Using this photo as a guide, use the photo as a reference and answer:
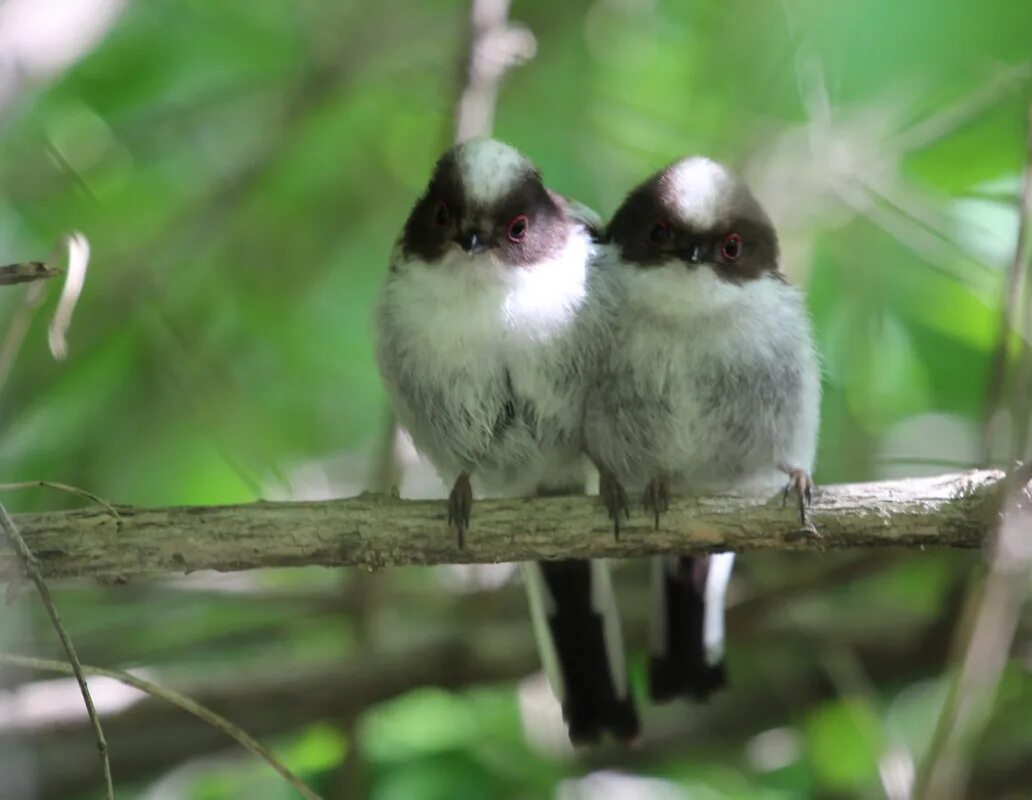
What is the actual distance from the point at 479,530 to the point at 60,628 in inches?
27.0

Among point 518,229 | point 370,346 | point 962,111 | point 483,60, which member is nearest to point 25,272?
point 518,229

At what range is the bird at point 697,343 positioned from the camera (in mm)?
2379

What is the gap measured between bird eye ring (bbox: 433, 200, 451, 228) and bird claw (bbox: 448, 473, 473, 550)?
509mm

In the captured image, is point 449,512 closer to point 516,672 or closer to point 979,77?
point 516,672

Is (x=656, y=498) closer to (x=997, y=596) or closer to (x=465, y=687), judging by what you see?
(x=997, y=596)

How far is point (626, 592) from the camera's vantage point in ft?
10.9

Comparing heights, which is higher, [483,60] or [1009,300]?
[483,60]

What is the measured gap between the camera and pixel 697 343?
240 centimetres

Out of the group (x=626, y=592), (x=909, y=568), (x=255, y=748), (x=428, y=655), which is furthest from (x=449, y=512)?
(x=909, y=568)

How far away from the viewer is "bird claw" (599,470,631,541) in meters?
2.11

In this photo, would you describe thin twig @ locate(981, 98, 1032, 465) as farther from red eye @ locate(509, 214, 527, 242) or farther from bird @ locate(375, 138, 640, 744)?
red eye @ locate(509, 214, 527, 242)

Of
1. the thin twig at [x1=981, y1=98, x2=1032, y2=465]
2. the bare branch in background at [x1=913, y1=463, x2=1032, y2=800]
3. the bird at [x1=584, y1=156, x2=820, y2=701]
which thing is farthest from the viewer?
the bird at [x1=584, y1=156, x2=820, y2=701]

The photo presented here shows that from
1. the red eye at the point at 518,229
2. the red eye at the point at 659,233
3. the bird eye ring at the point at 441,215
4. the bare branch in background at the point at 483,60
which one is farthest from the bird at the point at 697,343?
the bare branch in background at the point at 483,60

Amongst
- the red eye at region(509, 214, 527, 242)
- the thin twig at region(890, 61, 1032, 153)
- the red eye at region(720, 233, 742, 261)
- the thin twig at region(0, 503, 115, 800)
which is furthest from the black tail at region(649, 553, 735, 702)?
the thin twig at region(0, 503, 115, 800)
